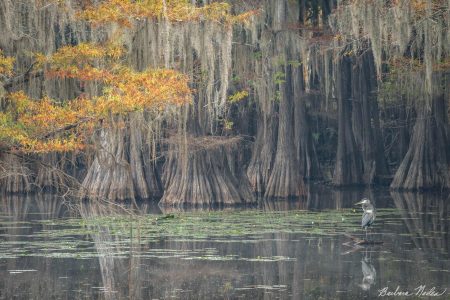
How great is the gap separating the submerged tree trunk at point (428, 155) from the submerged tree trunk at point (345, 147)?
2093 mm

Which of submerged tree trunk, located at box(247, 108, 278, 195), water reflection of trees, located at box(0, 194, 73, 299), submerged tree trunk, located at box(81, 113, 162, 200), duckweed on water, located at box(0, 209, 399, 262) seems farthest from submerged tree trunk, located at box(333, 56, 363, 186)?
water reflection of trees, located at box(0, 194, 73, 299)

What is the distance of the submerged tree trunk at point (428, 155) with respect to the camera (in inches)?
1072

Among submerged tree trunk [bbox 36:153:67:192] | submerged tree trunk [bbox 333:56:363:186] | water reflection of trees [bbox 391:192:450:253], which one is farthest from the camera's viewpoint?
submerged tree trunk [bbox 333:56:363:186]

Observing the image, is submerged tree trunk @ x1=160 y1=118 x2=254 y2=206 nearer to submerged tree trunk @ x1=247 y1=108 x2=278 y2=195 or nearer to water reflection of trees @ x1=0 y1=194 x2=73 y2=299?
submerged tree trunk @ x1=247 y1=108 x2=278 y2=195

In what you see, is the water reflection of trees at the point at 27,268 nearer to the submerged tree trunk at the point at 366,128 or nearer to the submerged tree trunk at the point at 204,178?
the submerged tree trunk at the point at 204,178

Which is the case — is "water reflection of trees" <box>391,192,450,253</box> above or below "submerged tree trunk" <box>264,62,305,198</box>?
below

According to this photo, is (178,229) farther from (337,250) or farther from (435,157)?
(435,157)

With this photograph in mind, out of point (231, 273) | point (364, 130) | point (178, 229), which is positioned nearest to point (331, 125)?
point (364, 130)

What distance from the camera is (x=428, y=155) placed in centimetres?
2742

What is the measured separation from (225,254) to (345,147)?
16169 mm

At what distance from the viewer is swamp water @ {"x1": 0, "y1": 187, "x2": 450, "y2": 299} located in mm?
11305

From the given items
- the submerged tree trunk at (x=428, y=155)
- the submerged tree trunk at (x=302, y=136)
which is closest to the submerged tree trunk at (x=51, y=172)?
the submerged tree trunk at (x=302, y=136)

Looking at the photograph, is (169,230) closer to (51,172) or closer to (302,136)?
(51,172)

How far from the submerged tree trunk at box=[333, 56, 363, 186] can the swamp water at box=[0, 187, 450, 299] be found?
7848mm
